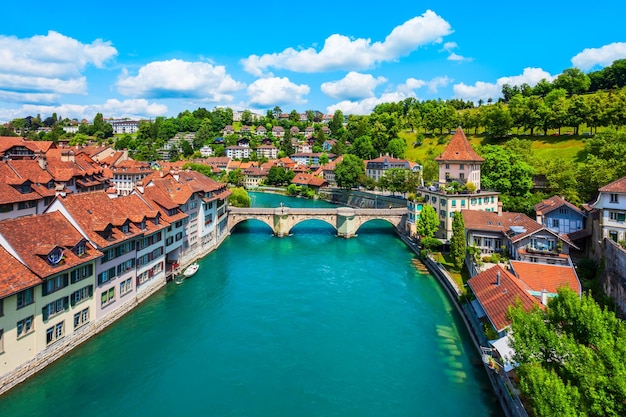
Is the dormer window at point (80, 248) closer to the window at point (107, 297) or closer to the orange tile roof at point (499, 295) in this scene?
the window at point (107, 297)

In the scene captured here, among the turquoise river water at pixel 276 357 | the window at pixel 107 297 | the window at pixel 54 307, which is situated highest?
the window at pixel 54 307

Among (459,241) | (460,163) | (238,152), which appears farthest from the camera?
(238,152)

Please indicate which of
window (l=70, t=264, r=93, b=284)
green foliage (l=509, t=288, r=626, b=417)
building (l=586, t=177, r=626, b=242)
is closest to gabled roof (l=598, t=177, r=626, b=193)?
building (l=586, t=177, r=626, b=242)

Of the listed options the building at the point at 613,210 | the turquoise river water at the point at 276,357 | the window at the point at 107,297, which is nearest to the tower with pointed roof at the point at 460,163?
the turquoise river water at the point at 276,357

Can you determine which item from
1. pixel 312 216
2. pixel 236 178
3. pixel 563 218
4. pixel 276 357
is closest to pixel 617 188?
pixel 563 218

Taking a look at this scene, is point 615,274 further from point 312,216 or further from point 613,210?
point 312,216

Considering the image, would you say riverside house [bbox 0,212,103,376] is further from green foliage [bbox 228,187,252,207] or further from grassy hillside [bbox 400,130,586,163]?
grassy hillside [bbox 400,130,586,163]
